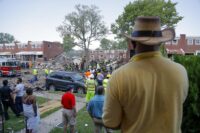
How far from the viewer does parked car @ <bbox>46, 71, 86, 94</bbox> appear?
20.8 m

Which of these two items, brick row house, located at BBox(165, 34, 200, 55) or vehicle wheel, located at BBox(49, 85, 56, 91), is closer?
vehicle wheel, located at BBox(49, 85, 56, 91)

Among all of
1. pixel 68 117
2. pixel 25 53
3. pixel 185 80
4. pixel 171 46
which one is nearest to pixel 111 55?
pixel 25 53

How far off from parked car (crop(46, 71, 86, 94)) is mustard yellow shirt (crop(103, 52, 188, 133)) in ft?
60.7

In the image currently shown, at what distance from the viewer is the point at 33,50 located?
2958 inches

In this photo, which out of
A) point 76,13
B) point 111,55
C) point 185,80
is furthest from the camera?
point 111,55

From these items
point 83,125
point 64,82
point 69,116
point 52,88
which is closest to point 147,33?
point 69,116

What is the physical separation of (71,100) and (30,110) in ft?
4.16

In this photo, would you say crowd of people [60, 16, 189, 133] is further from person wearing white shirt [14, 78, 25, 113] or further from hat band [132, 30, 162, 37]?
person wearing white shirt [14, 78, 25, 113]

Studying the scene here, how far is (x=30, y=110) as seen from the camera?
8094 millimetres

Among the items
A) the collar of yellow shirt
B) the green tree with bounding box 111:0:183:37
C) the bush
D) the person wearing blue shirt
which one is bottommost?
Result: the person wearing blue shirt

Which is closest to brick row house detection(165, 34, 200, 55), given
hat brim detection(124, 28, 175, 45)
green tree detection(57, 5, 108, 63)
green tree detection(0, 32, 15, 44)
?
green tree detection(57, 5, 108, 63)

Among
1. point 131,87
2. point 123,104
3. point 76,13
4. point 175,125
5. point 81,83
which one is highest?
point 76,13

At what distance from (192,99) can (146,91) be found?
2680mm

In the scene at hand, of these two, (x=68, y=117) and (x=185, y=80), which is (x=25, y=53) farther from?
(x=185, y=80)
